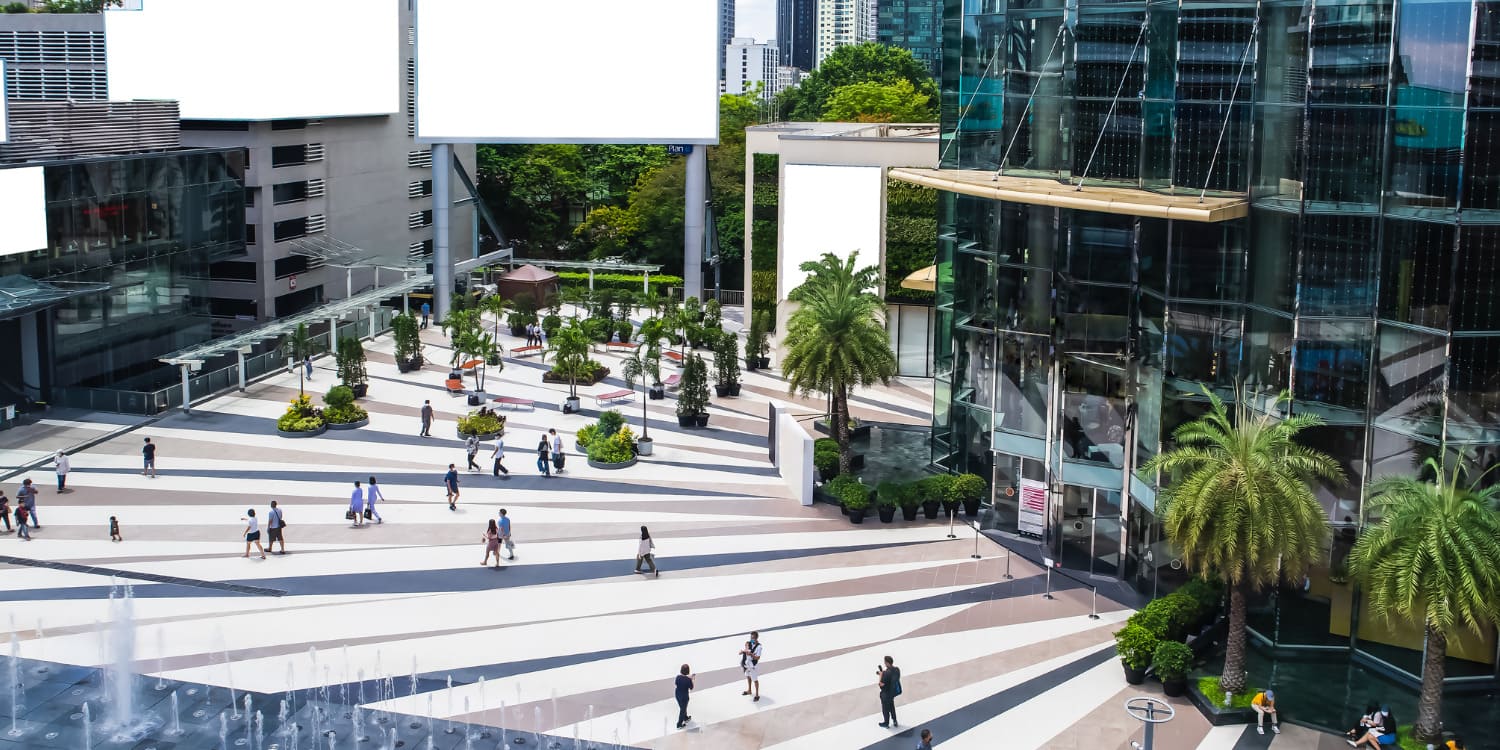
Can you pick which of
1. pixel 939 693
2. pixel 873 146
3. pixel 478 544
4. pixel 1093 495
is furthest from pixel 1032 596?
pixel 873 146

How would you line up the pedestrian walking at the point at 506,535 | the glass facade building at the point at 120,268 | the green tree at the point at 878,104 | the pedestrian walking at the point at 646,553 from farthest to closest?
the green tree at the point at 878,104, the glass facade building at the point at 120,268, the pedestrian walking at the point at 506,535, the pedestrian walking at the point at 646,553

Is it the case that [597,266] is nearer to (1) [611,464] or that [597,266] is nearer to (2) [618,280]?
(2) [618,280]

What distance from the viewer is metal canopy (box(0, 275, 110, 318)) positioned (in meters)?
41.5

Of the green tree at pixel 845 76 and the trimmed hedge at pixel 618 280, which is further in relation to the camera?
the green tree at pixel 845 76

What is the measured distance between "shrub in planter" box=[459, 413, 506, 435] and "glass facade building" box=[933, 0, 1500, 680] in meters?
13.6

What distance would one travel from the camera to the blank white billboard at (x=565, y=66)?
61750 millimetres

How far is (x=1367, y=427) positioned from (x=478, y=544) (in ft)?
61.9

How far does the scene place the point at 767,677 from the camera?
26484 millimetres

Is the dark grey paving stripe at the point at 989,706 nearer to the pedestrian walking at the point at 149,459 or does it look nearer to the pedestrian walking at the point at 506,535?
the pedestrian walking at the point at 506,535

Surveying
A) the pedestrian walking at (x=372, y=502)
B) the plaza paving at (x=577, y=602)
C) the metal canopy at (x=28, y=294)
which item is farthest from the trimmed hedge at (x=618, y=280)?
the pedestrian walking at (x=372, y=502)

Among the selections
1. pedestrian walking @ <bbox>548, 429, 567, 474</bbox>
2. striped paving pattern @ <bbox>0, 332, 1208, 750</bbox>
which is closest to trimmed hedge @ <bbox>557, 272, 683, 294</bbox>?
striped paving pattern @ <bbox>0, 332, 1208, 750</bbox>

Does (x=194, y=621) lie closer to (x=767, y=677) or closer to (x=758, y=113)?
(x=767, y=677)

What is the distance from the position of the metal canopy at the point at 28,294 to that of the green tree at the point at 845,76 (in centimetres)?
8994

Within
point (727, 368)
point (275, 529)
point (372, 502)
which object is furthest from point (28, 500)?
point (727, 368)
